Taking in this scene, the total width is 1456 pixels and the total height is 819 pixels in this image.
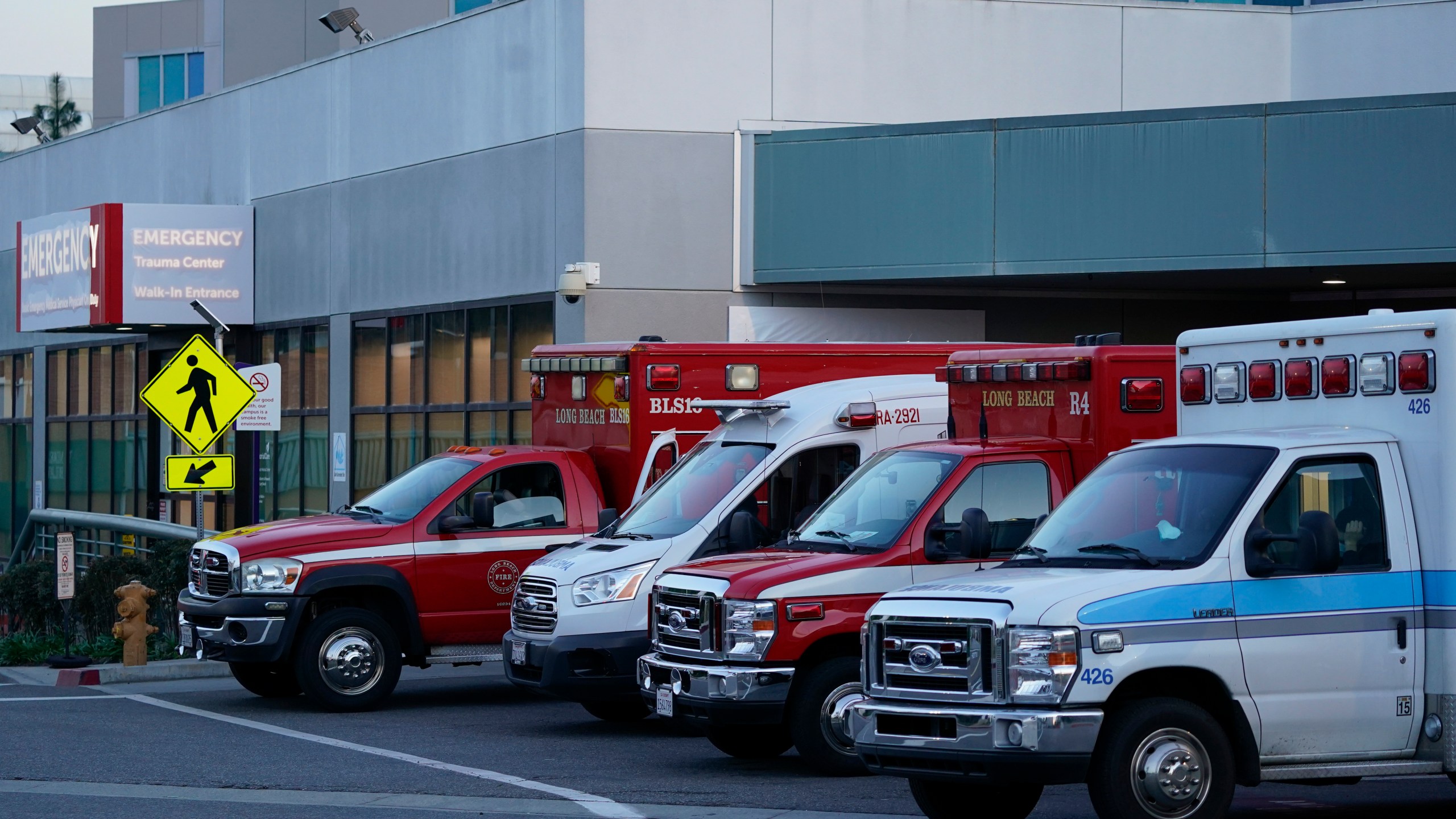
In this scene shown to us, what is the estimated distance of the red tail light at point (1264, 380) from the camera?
9.78m

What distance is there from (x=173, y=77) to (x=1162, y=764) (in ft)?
165

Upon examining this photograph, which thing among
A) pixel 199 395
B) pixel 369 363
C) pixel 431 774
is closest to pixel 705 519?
pixel 431 774

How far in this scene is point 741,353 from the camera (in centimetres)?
1476

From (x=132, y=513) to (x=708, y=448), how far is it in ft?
74.7

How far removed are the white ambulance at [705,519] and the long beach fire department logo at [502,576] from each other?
1571 mm

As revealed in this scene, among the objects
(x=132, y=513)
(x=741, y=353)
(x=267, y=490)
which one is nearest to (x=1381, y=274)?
(x=741, y=353)

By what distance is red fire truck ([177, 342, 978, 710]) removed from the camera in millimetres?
14562

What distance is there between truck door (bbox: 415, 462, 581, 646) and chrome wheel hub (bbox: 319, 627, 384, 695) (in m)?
0.45

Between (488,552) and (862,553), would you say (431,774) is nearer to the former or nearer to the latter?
(862,553)

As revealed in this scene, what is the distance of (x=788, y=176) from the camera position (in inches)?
856

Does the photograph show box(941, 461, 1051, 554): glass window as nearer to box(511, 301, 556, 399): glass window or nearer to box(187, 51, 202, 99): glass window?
box(511, 301, 556, 399): glass window

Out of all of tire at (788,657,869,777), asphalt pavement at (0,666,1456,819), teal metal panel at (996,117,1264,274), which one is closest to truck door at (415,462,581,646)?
asphalt pavement at (0,666,1456,819)

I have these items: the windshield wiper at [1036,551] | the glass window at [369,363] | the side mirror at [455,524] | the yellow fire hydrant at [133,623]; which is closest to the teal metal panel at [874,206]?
the glass window at [369,363]

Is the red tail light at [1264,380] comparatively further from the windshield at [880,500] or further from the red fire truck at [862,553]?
the windshield at [880,500]
